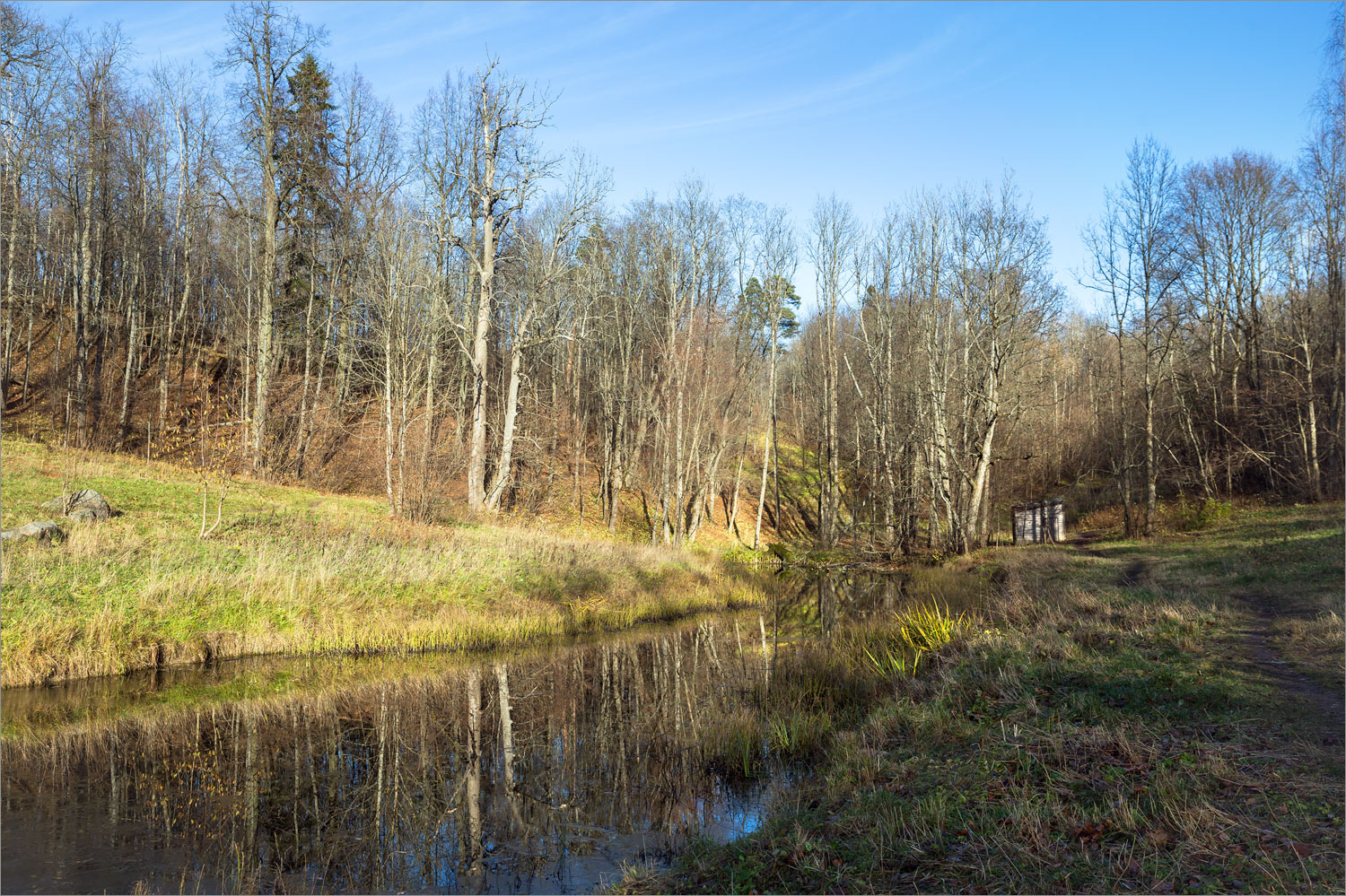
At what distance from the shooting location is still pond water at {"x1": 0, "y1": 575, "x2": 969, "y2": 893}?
6.04 metres

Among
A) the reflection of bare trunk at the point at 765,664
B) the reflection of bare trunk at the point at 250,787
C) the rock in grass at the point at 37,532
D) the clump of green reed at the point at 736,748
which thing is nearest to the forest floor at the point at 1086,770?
the reflection of bare trunk at the point at 765,664

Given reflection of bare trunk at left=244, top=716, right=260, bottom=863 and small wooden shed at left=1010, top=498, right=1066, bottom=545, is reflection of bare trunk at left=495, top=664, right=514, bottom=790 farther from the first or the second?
→ small wooden shed at left=1010, top=498, right=1066, bottom=545

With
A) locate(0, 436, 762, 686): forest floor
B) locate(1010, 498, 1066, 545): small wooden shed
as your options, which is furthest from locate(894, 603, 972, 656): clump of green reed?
locate(1010, 498, 1066, 545): small wooden shed

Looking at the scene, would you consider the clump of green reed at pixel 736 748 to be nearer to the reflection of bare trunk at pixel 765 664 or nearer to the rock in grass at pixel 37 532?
the reflection of bare trunk at pixel 765 664

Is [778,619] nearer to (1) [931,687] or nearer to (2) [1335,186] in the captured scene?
(1) [931,687]

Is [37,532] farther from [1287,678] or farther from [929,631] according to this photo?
[1287,678]

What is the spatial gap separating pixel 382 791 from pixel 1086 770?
21.1ft

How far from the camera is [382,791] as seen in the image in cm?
755

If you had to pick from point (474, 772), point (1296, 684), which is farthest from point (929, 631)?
point (474, 772)

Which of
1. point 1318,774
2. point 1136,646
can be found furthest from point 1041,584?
point 1318,774

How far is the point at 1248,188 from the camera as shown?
29.6 m

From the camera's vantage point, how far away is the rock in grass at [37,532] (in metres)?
12.4

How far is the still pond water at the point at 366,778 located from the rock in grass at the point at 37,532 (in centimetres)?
336

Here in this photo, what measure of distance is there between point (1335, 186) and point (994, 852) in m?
28.7
